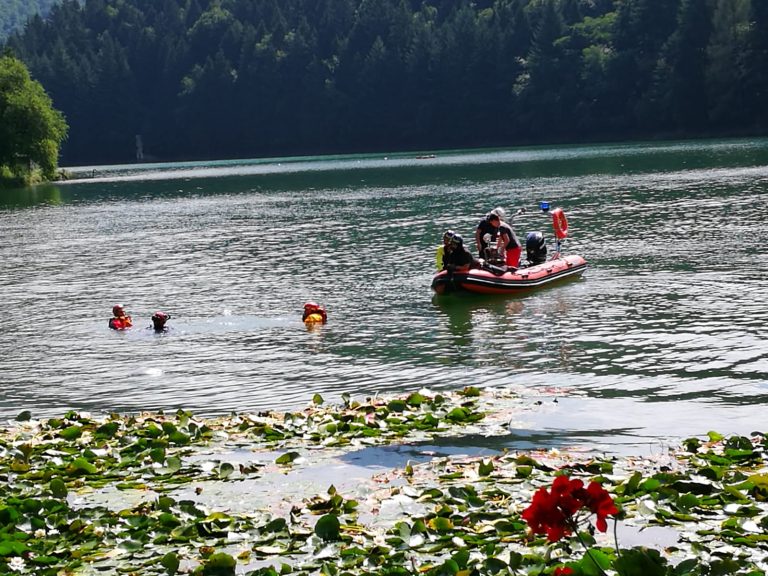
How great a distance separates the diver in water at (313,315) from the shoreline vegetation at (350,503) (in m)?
10.7

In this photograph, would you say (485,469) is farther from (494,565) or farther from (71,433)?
(71,433)

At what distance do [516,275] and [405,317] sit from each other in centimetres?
461

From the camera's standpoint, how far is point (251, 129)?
195 m

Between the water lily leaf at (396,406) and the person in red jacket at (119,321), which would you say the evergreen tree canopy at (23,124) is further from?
the water lily leaf at (396,406)

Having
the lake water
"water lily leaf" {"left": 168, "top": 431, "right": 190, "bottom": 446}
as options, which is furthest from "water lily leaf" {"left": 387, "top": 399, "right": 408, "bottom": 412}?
"water lily leaf" {"left": 168, "top": 431, "right": 190, "bottom": 446}

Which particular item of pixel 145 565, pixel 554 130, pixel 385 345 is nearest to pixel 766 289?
pixel 385 345

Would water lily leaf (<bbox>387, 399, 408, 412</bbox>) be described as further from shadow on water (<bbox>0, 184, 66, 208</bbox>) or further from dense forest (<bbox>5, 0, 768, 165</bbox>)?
dense forest (<bbox>5, 0, 768, 165</bbox>)

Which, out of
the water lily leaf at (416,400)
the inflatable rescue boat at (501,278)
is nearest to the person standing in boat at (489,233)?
the inflatable rescue boat at (501,278)

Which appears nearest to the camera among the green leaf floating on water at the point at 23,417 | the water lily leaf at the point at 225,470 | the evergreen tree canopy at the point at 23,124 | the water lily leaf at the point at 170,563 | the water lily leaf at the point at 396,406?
the water lily leaf at the point at 170,563

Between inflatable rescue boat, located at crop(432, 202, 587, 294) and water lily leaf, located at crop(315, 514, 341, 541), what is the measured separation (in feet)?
61.7

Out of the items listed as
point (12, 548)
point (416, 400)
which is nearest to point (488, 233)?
point (416, 400)

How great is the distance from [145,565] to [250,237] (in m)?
40.4

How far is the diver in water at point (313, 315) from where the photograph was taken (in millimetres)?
26531

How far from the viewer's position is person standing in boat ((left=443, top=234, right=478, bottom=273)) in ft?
96.5
